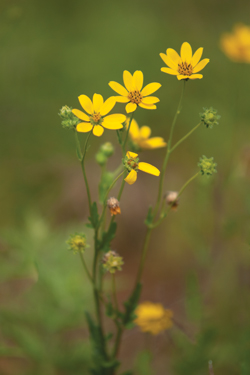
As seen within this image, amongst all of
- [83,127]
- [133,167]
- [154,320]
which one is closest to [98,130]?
[83,127]

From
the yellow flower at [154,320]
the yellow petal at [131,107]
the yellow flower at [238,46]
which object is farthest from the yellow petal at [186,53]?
the yellow flower at [238,46]

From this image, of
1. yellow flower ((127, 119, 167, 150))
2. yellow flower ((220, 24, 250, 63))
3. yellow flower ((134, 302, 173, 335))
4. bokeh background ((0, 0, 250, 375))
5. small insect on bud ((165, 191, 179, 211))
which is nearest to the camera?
small insect on bud ((165, 191, 179, 211))

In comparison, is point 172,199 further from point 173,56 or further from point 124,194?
point 124,194

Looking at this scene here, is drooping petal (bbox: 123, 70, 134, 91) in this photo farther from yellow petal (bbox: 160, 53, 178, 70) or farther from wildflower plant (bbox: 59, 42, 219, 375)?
yellow petal (bbox: 160, 53, 178, 70)

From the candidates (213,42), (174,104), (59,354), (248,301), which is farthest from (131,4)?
(59,354)

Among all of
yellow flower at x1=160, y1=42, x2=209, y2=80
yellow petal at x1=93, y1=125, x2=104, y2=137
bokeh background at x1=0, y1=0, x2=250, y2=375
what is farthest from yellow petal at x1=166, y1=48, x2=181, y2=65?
bokeh background at x1=0, y1=0, x2=250, y2=375
